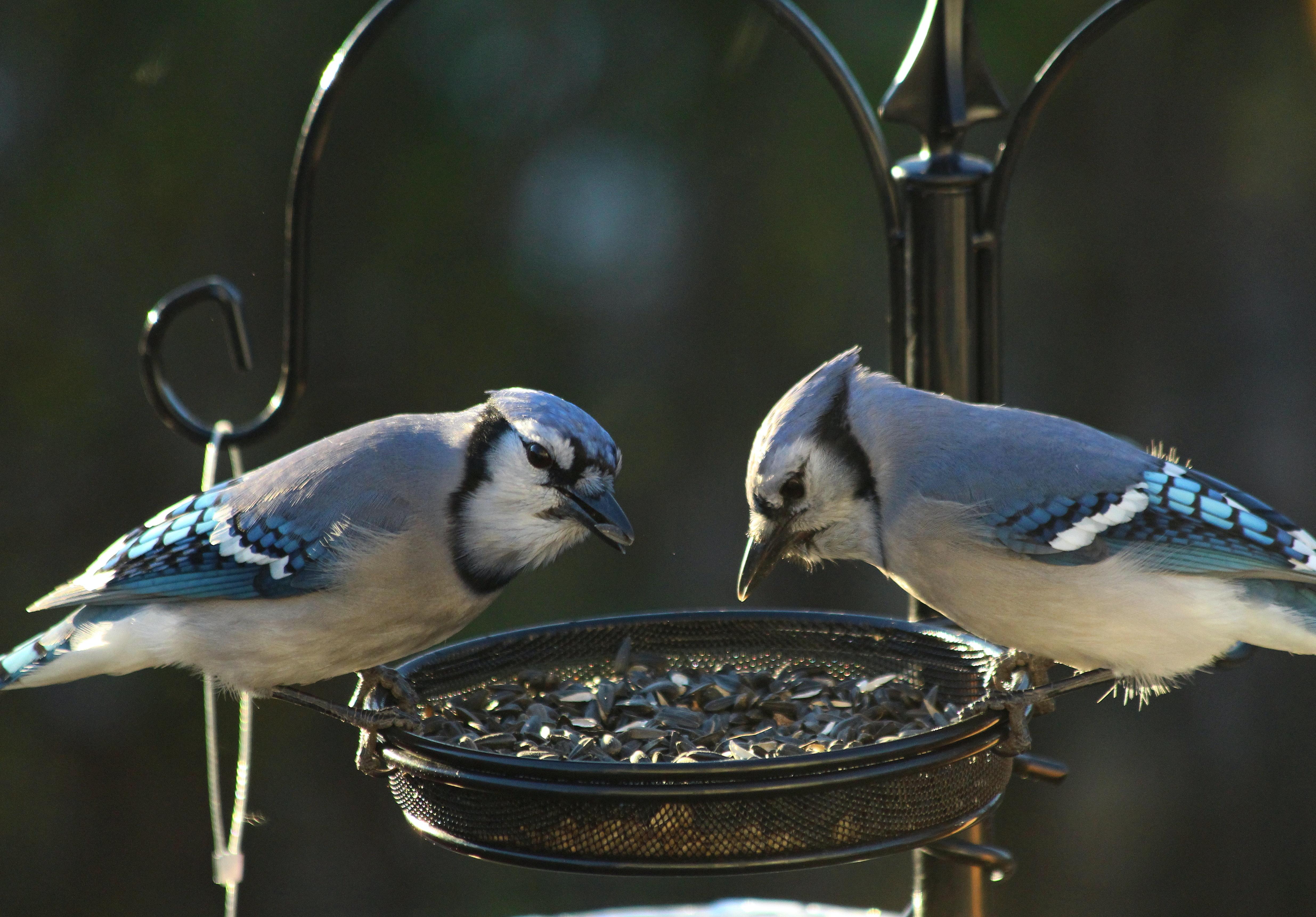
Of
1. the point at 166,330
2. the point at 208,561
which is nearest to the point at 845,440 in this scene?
the point at 208,561

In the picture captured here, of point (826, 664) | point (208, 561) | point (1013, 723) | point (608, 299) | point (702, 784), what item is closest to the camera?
point (702, 784)

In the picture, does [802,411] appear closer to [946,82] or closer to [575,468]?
[575,468]

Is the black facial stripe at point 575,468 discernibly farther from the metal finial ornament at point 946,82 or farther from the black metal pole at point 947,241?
the metal finial ornament at point 946,82

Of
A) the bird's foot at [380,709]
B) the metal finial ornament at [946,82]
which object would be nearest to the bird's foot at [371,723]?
the bird's foot at [380,709]

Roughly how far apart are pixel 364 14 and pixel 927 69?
2913 millimetres

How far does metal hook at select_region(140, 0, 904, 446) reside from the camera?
2.43 meters

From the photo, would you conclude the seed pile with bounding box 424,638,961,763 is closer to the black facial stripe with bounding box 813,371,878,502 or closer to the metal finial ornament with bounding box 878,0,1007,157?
the black facial stripe with bounding box 813,371,878,502

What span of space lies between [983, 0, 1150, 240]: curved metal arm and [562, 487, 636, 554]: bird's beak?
0.83m

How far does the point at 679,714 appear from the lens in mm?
2416

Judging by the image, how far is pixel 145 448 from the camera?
5.05 m

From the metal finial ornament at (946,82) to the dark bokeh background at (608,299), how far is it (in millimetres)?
2402

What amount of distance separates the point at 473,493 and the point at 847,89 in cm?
93

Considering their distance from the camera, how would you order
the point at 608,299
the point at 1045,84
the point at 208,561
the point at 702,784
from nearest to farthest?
the point at 702,784 → the point at 1045,84 → the point at 208,561 → the point at 608,299

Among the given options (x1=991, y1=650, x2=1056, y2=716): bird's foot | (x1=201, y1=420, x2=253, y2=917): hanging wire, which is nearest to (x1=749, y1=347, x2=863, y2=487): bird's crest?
(x1=991, y1=650, x2=1056, y2=716): bird's foot
